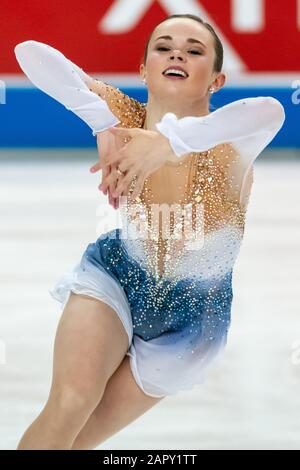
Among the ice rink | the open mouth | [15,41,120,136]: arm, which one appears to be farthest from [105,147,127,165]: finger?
the ice rink

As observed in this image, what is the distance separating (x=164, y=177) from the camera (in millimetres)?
2445

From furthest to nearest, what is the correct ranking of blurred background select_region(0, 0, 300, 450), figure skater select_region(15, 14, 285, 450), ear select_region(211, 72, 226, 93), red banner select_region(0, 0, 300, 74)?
red banner select_region(0, 0, 300, 74), blurred background select_region(0, 0, 300, 450), ear select_region(211, 72, 226, 93), figure skater select_region(15, 14, 285, 450)

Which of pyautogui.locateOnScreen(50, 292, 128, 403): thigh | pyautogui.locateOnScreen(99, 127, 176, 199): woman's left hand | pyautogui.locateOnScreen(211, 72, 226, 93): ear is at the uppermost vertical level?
pyautogui.locateOnScreen(211, 72, 226, 93): ear

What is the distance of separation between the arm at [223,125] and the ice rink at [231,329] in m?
0.88

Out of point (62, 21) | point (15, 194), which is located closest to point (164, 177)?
point (15, 194)

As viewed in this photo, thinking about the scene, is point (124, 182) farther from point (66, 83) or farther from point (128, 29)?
point (128, 29)

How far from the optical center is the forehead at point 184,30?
8.01ft

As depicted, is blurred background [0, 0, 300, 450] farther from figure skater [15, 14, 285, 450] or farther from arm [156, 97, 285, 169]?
arm [156, 97, 285, 169]

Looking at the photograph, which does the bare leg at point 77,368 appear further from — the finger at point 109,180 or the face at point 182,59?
the face at point 182,59

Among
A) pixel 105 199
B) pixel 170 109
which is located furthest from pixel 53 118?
pixel 170 109

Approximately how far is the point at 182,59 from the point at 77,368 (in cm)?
73

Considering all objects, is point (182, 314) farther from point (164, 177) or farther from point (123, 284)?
point (164, 177)

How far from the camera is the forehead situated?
2441 millimetres

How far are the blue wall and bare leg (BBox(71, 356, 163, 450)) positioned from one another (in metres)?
5.53
